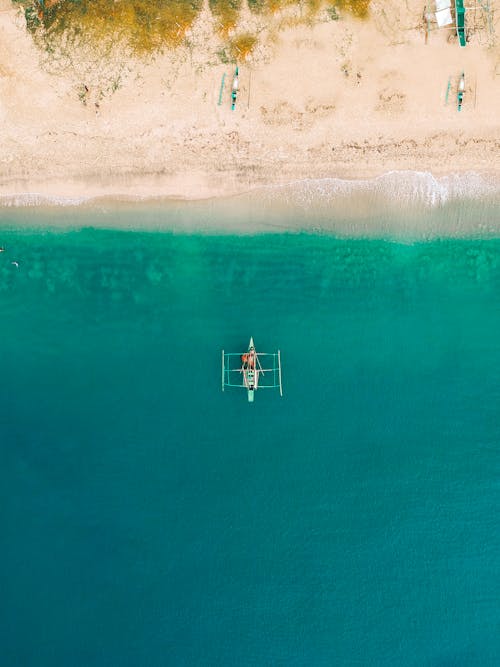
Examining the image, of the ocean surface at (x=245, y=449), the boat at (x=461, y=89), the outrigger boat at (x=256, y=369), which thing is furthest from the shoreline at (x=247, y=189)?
the outrigger boat at (x=256, y=369)

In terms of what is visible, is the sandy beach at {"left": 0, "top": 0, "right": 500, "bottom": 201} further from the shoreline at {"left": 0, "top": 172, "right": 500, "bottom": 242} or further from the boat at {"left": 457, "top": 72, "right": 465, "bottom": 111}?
the shoreline at {"left": 0, "top": 172, "right": 500, "bottom": 242}

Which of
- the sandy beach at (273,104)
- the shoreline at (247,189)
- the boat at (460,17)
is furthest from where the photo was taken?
the shoreline at (247,189)

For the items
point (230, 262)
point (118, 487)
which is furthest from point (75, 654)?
point (230, 262)

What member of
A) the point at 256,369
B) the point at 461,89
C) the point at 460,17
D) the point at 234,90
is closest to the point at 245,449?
the point at 256,369

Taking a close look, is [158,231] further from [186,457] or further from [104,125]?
[186,457]

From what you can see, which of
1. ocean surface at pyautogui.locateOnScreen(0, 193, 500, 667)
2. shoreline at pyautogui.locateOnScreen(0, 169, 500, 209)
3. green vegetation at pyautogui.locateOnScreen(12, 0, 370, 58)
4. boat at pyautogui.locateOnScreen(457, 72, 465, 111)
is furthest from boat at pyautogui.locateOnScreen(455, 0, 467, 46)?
ocean surface at pyautogui.locateOnScreen(0, 193, 500, 667)

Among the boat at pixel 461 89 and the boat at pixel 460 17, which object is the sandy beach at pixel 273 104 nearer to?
the boat at pixel 461 89
